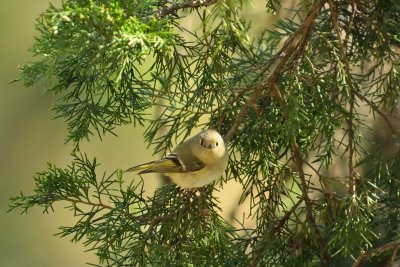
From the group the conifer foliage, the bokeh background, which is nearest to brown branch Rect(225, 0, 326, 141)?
the conifer foliage

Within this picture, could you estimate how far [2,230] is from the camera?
3.57 m

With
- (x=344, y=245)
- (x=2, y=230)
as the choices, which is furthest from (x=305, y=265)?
(x=2, y=230)

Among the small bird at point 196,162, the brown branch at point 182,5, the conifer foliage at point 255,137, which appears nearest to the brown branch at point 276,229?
the conifer foliage at point 255,137

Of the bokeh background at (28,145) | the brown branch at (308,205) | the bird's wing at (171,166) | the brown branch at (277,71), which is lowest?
the brown branch at (308,205)

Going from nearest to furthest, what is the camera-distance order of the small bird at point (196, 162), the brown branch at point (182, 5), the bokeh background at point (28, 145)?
the brown branch at point (182, 5) < the small bird at point (196, 162) < the bokeh background at point (28, 145)

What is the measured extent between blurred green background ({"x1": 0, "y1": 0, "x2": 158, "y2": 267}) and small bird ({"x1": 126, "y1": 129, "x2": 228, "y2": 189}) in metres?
1.98

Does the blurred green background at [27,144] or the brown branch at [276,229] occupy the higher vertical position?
the blurred green background at [27,144]

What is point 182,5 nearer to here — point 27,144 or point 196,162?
point 196,162

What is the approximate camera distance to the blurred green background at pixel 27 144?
3.31m

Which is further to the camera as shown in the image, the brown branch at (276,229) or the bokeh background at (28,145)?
the bokeh background at (28,145)

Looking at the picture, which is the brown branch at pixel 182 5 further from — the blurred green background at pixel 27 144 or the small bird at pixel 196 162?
the blurred green background at pixel 27 144

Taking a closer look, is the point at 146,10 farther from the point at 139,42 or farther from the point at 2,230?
the point at 2,230

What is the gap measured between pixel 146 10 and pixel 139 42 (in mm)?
186

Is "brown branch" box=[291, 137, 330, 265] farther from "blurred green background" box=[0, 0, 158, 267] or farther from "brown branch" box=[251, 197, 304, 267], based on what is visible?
"blurred green background" box=[0, 0, 158, 267]
